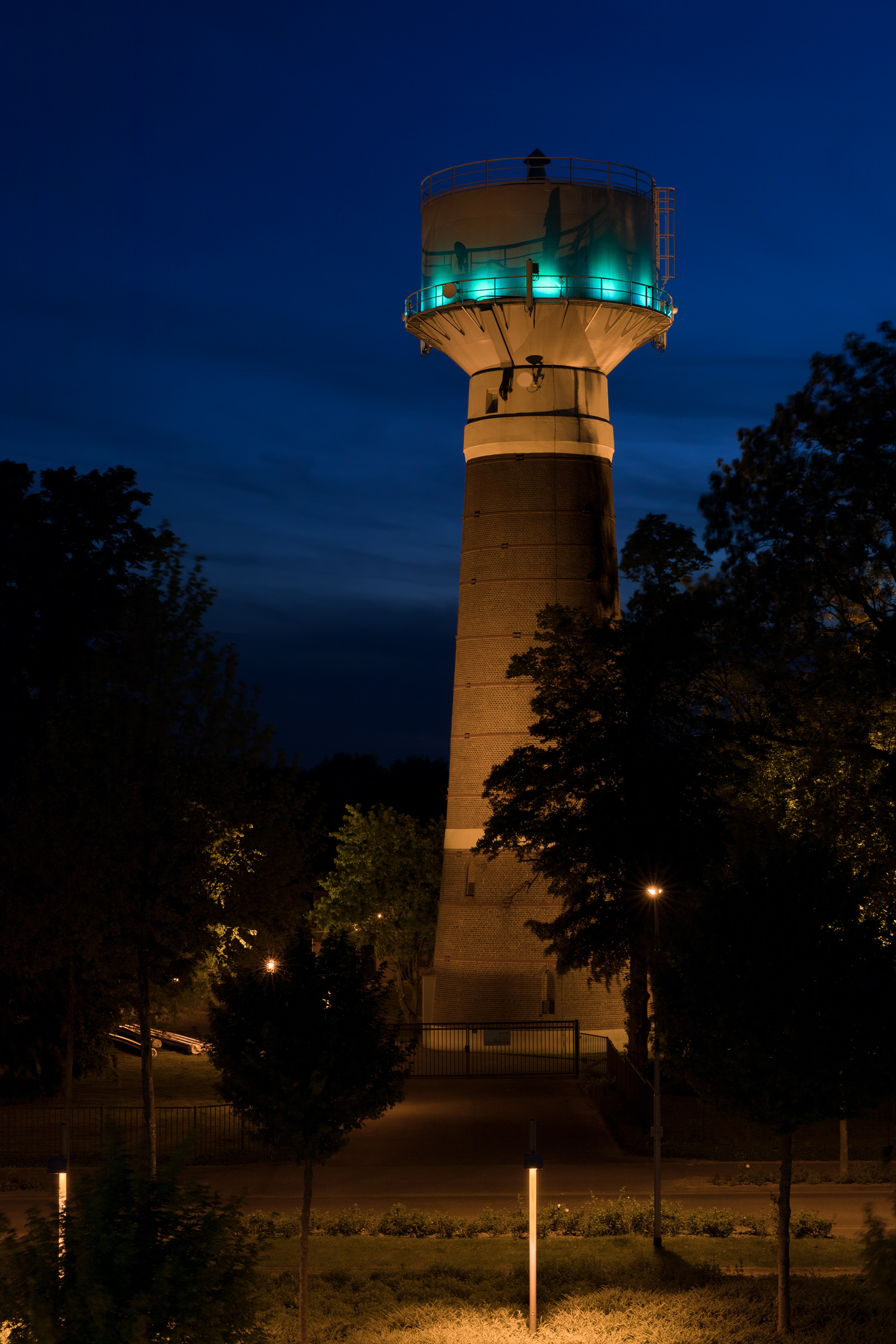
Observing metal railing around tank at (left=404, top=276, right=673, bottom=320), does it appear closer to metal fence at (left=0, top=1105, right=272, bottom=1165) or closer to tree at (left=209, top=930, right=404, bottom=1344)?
metal fence at (left=0, top=1105, right=272, bottom=1165)

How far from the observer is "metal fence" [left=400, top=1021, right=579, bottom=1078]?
38812 millimetres

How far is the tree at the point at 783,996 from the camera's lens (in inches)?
587

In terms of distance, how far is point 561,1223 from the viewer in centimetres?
2000

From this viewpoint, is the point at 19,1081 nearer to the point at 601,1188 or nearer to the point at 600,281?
the point at 601,1188

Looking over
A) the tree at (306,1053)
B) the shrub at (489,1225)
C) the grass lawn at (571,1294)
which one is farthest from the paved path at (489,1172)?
the tree at (306,1053)

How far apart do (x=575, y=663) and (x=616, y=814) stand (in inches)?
153

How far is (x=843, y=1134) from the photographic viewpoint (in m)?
24.4

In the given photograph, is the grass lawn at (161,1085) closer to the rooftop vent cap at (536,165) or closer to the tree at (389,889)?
the tree at (389,889)

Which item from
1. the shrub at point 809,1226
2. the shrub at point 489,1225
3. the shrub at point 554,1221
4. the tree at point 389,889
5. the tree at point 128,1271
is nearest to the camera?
the tree at point 128,1271

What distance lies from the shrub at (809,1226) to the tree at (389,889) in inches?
1342

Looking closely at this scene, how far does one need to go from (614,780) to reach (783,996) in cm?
1941

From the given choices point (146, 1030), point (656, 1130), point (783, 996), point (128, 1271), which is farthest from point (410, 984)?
point (128, 1271)

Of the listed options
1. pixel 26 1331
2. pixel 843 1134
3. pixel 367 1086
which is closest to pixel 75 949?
pixel 367 1086

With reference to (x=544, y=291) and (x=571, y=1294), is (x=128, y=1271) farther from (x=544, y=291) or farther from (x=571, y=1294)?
(x=544, y=291)
